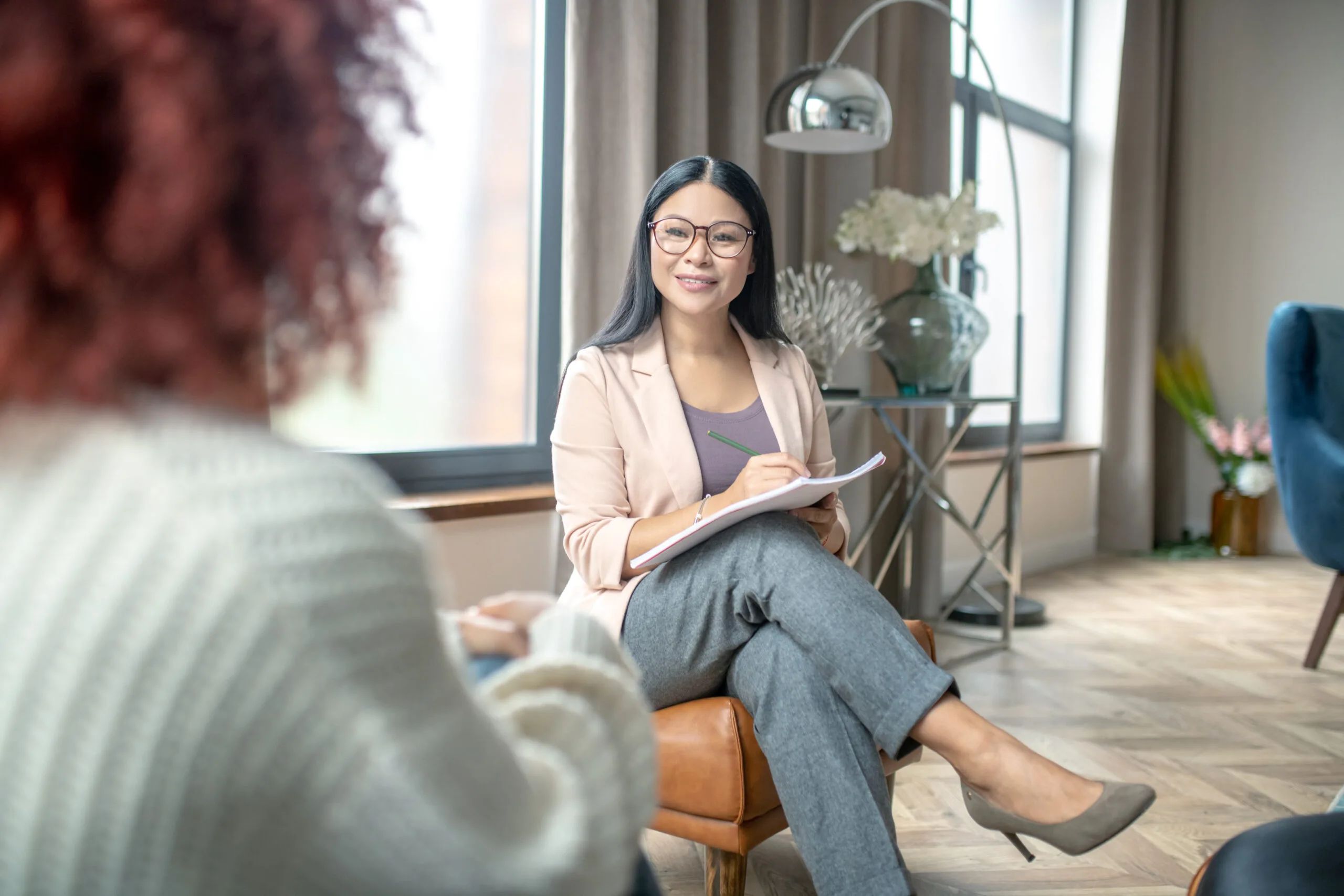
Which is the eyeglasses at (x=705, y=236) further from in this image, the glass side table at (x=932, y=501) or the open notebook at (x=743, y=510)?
the glass side table at (x=932, y=501)

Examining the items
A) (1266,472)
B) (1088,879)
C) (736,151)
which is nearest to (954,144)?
(736,151)

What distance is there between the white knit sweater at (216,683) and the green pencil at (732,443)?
1.26 m

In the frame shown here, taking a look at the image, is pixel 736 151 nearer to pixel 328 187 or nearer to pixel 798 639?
pixel 798 639

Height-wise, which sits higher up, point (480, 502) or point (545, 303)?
point (545, 303)

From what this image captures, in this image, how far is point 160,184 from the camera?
445mm

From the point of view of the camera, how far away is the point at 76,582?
0.42 m

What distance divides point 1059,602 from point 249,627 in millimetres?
3781

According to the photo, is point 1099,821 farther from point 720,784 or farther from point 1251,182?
point 1251,182

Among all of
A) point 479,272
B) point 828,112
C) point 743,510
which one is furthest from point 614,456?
point 828,112

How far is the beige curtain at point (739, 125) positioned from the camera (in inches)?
95.1

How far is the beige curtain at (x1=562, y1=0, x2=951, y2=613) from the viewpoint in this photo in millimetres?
2416

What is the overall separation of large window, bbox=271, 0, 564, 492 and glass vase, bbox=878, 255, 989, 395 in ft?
3.33

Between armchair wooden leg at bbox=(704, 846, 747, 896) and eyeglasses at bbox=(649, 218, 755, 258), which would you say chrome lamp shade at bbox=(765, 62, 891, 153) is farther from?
armchair wooden leg at bbox=(704, 846, 747, 896)

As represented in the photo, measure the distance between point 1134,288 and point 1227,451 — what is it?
850 millimetres
